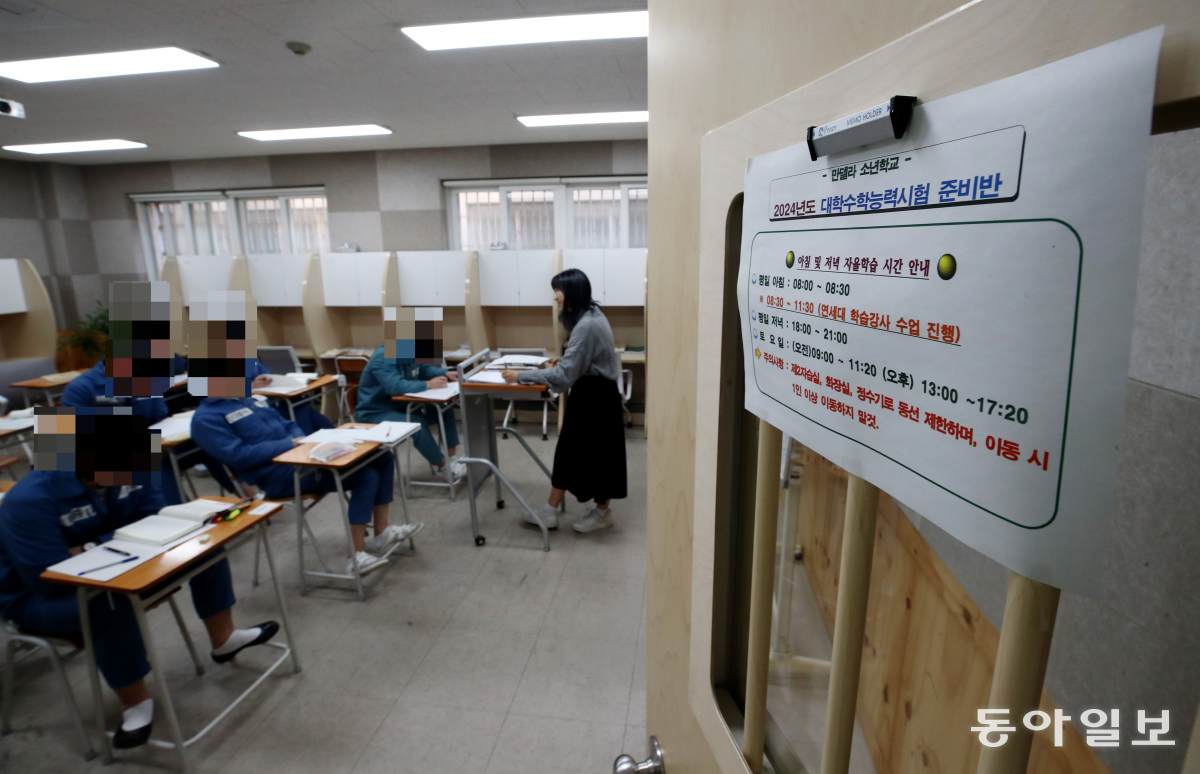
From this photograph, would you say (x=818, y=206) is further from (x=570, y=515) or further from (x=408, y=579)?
(x=570, y=515)

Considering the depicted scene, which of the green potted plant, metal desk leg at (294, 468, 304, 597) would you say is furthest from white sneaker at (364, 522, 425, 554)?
the green potted plant

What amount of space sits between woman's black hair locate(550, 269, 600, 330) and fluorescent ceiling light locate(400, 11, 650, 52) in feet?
4.29

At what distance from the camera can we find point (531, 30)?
3008 millimetres

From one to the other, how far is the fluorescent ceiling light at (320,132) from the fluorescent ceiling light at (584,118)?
1.40 m

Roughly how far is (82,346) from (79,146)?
231 cm

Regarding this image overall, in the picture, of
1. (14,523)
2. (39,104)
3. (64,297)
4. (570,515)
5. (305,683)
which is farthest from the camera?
(64,297)

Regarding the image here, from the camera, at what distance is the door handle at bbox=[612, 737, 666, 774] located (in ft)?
2.81

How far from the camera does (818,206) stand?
365 mm

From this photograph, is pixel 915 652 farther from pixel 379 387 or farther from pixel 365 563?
pixel 379 387

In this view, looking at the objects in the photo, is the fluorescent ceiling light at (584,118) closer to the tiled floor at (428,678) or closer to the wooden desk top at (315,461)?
the wooden desk top at (315,461)

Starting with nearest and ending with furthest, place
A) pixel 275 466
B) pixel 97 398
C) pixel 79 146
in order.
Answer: pixel 97 398, pixel 275 466, pixel 79 146

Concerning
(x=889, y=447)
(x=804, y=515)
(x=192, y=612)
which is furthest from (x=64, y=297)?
(x=889, y=447)

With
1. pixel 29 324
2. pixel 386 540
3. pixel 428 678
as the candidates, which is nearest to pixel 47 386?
pixel 29 324

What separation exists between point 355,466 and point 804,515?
87.6 inches
